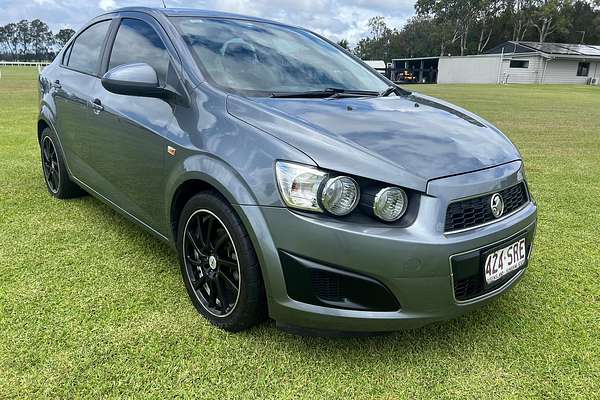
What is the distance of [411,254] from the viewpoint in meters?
1.83

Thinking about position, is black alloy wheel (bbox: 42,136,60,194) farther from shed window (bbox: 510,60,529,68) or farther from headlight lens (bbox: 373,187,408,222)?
shed window (bbox: 510,60,529,68)

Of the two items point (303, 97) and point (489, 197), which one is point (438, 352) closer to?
point (489, 197)

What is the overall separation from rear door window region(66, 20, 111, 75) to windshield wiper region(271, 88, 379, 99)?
65.1 inches

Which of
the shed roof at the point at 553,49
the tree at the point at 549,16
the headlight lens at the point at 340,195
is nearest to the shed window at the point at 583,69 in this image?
the shed roof at the point at 553,49

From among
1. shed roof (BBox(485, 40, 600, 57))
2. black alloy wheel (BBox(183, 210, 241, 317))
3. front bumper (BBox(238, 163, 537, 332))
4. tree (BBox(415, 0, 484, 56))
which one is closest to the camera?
front bumper (BBox(238, 163, 537, 332))

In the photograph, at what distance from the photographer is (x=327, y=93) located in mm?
2672

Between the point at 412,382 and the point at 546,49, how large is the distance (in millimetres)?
52797

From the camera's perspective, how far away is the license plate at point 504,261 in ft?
6.74

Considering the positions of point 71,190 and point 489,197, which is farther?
point 71,190

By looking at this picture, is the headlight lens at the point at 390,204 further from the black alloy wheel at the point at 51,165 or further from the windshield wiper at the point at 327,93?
the black alloy wheel at the point at 51,165

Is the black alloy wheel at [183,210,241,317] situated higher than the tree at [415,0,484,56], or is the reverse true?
the tree at [415,0,484,56]

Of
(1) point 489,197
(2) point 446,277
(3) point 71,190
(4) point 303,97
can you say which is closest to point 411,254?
(2) point 446,277

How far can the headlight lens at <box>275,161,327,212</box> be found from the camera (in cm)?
188

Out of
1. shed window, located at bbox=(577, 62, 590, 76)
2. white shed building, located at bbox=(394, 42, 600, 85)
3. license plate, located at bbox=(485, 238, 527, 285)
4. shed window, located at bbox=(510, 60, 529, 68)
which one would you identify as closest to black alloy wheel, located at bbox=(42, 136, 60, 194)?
license plate, located at bbox=(485, 238, 527, 285)
